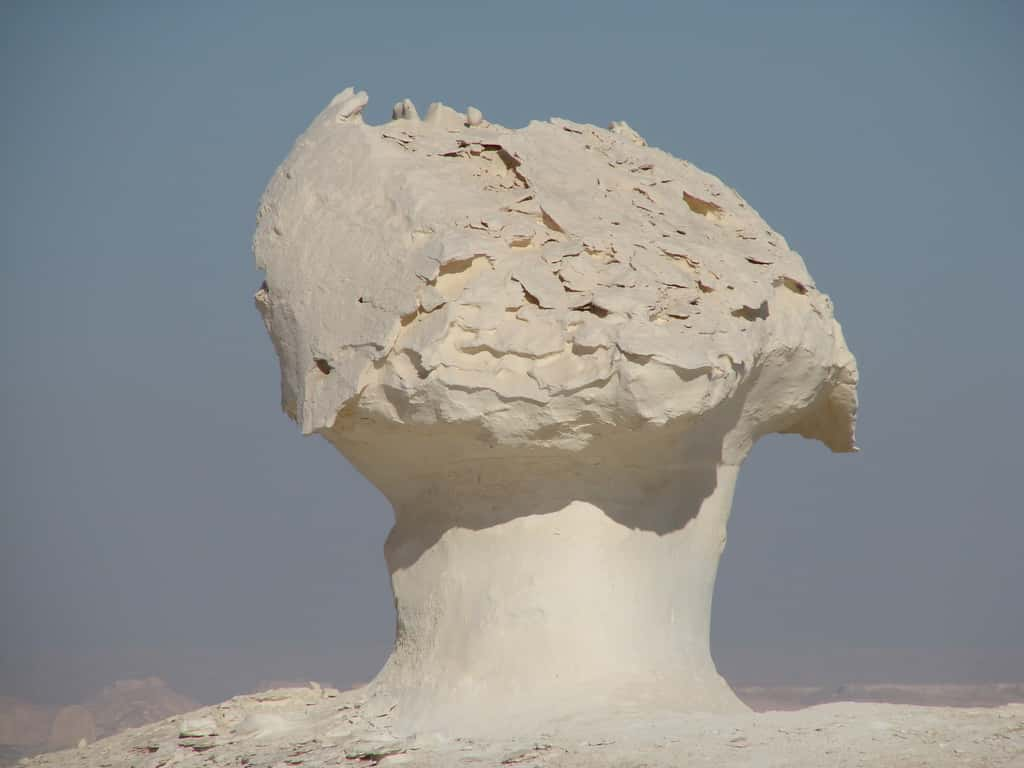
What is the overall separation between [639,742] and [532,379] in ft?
4.26

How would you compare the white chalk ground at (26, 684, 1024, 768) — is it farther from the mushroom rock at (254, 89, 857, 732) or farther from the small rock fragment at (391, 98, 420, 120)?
the small rock fragment at (391, 98, 420, 120)

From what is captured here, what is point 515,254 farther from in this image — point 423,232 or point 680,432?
point 680,432

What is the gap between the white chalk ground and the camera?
4188 mm

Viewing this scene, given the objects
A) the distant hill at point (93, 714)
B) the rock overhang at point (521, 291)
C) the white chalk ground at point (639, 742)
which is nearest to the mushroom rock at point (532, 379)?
the rock overhang at point (521, 291)

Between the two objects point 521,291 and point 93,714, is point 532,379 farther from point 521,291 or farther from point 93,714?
point 93,714

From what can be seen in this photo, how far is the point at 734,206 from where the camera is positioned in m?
6.18

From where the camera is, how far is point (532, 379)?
4.89 meters

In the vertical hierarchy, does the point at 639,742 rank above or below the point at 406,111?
below

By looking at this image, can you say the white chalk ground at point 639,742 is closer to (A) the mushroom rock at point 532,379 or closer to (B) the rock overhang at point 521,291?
(A) the mushroom rock at point 532,379

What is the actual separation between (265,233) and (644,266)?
1.62 m

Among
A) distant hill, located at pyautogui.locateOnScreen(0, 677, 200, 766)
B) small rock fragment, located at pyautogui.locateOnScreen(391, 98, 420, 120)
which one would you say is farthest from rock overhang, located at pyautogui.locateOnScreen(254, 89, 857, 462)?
distant hill, located at pyautogui.locateOnScreen(0, 677, 200, 766)

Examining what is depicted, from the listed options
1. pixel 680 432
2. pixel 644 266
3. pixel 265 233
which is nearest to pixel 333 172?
pixel 265 233

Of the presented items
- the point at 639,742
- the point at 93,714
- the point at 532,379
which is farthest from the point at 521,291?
the point at 93,714

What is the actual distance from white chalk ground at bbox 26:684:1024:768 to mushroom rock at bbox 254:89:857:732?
0.23 metres
